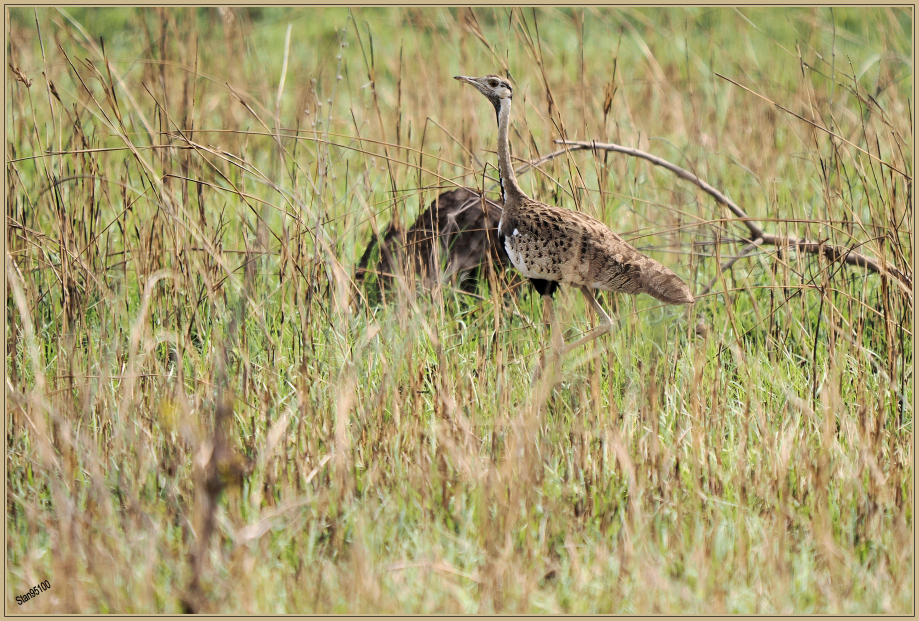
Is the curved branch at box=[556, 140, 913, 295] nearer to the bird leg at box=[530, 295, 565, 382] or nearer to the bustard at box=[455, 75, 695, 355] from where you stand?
the bustard at box=[455, 75, 695, 355]

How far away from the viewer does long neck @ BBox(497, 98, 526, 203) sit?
2971 mm

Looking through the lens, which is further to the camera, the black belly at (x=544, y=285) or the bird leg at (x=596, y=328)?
the black belly at (x=544, y=285)

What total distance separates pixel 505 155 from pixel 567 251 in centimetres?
47

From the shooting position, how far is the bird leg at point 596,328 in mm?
2960

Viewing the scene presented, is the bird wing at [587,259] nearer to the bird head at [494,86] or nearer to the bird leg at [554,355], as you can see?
the bird leg at [554,355]

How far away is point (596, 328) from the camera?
317 centimetres

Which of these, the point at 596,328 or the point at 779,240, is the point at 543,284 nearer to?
the point at 596,328

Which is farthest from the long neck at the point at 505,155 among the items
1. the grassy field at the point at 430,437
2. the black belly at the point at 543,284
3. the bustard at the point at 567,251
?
the grassy field at the point at 430,437

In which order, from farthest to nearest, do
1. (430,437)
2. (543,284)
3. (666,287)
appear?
(543,284) → (666,287) → (430,437)

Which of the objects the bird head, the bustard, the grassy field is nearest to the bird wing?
the bustard

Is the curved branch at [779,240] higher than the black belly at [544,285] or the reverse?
higher

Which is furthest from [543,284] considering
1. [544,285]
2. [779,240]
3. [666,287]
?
[779,240]

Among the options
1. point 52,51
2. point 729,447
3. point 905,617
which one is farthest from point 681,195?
point 52,51

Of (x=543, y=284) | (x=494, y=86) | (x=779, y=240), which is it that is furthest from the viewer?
(x=779, y=240)
